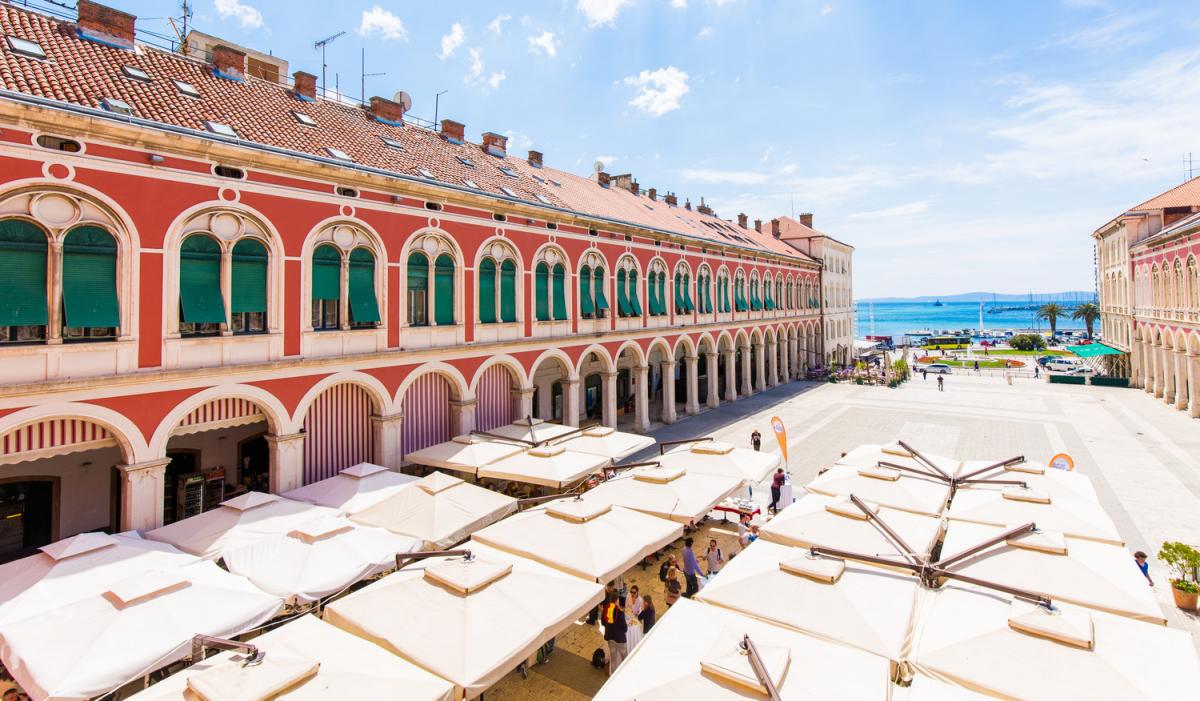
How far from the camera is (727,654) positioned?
5723 mm

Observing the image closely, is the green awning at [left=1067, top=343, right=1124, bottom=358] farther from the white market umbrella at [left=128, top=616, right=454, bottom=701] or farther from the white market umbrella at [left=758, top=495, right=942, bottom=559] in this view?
the white market umbrella at [left=128, top=616, right=454, bottom=701]

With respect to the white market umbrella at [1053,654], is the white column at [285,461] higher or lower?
higher

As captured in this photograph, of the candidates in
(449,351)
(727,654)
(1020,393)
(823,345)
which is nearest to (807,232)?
(823,345)

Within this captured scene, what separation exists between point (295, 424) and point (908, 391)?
38.0 m

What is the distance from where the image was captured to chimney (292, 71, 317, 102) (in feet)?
61.2

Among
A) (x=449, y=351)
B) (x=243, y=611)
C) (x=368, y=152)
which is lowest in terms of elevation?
(x=243, y=611)

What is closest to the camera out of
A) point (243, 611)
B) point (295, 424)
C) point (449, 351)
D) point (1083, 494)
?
point (243, 611)

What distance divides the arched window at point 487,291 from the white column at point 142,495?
9.54 meters

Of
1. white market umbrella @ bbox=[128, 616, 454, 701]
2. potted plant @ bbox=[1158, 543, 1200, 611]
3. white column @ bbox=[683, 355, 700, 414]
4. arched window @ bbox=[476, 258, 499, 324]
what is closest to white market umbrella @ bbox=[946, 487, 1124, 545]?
potted plant @ bbox=[1158, 543, 1200, 611]

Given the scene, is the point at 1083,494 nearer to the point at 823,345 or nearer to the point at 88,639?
the point at 88,639

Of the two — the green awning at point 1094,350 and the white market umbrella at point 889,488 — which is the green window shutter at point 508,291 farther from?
the green awning at point 1094,350

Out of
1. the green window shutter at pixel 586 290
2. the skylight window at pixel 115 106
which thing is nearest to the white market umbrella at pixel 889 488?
the green window shutter at pixel 586 290

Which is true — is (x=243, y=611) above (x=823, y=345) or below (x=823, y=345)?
below

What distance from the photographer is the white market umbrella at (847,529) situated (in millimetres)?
9086
